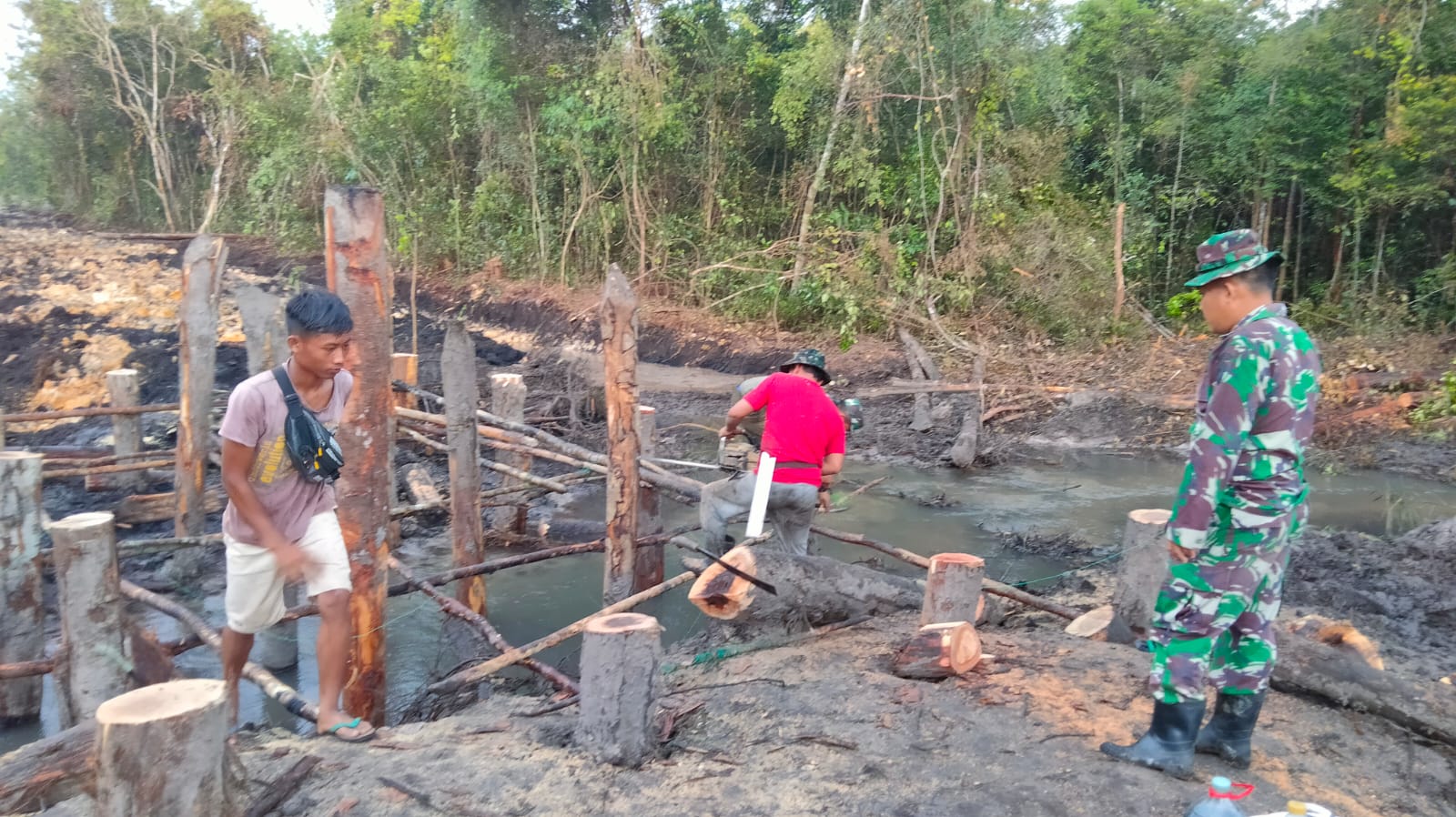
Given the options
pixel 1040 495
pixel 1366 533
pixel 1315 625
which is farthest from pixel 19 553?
pixel 1366 533

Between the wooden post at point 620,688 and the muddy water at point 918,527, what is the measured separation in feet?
9.07

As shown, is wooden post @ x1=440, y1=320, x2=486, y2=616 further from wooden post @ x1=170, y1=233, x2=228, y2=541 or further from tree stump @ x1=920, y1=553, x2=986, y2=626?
tree stump @ x1=920, y1=553, x2=986, y2=626

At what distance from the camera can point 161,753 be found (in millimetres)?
2498

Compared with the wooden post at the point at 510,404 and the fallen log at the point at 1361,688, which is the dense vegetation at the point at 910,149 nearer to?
the wooden post at the point at 510,404

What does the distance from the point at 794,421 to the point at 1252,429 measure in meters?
2.94

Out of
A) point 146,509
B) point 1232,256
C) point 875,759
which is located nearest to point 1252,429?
point 1232,256

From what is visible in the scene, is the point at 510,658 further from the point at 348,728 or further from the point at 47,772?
the point at 47,772

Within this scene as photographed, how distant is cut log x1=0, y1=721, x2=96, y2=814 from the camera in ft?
9.01

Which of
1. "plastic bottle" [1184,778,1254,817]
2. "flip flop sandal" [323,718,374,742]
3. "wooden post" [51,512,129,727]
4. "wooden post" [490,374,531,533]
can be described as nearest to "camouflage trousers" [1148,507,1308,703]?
"plastic bottle" [1184,778,1254,817]

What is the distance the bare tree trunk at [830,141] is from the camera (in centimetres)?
1655

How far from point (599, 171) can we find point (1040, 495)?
11.9 metres

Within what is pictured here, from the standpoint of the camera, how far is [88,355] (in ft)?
44.7

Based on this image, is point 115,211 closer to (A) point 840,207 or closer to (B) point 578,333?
(B) point 578,333

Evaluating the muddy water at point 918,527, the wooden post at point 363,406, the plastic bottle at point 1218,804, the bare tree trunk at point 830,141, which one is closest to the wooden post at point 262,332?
the muddy water at point 918,527
